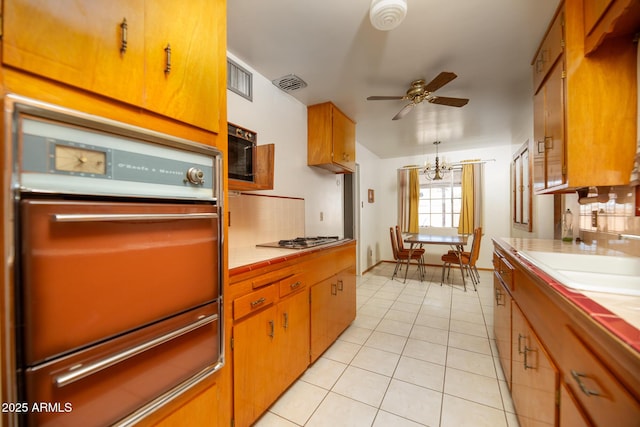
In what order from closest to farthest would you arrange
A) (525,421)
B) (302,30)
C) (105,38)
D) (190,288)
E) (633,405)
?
(633,405) < (105,38) < (190,288) < (525,421) < (302,30)

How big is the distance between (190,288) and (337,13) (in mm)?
1722

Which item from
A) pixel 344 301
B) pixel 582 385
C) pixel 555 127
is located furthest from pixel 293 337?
pixel 555 127

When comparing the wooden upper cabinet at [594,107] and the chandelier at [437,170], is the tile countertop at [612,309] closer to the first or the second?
the wooden upper cabinet at [594,107]

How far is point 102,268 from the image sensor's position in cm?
70

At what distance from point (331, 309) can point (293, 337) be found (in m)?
0.55

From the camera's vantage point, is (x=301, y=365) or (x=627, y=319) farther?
(x=301, y=365)

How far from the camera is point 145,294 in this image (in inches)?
31.1

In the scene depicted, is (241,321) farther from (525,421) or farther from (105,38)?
(525,421)

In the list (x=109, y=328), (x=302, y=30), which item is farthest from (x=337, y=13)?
(x=109, y=328)

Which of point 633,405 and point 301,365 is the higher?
point 633,405

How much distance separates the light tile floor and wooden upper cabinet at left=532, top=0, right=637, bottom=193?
141 cm

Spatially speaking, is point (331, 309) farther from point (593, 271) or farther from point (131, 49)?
point (131, 49)

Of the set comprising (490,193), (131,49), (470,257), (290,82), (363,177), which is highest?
(290,82)

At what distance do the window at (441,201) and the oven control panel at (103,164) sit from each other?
5.13 metres
